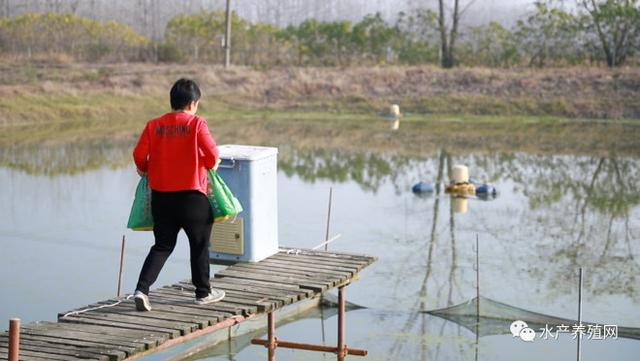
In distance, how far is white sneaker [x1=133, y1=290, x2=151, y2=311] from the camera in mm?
5230

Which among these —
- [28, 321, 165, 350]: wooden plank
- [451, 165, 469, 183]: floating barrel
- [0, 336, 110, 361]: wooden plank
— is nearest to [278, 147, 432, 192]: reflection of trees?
[451, 165, 469, 183]: floating barrel

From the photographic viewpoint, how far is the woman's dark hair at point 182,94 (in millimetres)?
5254

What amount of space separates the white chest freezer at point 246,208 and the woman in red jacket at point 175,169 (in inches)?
36.3

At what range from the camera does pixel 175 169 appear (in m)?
5.25

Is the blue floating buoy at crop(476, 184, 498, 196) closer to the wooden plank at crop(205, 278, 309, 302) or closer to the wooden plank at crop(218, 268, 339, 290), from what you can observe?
the wooden plank at crop(218, 268, 339, 290)

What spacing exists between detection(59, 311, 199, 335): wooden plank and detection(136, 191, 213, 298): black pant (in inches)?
6.0

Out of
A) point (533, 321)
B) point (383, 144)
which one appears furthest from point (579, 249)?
point (383, 144)

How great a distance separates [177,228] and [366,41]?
94.8 feet

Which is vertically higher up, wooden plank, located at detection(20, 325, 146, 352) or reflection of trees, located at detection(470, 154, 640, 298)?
wooden plank, located at detection(20, 325, 146, 352)

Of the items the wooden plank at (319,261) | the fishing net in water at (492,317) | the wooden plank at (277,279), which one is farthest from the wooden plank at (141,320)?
the fishing net in water at (492,317)

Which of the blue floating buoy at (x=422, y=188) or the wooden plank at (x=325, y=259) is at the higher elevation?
the wooden plank at (x=325, y=259)

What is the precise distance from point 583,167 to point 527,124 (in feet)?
24.0

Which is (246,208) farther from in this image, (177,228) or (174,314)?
(174,314)

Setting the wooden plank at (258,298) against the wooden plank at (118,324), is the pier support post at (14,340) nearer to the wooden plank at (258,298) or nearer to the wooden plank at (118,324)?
the wooden plank at (118,324)
